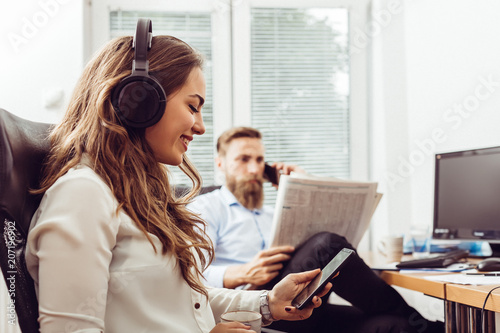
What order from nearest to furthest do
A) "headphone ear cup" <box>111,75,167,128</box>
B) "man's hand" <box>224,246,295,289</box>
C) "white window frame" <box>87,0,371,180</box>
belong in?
"headphone ear cup" <box>111,75,167,128</box> < "man's hand" <box>224,246,295,289</box> < "white window frame" <box>87,0,371,180</box>

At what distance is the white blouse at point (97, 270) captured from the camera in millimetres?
655

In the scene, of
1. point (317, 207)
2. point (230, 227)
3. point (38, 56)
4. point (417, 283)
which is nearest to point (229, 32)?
point (38, 56)

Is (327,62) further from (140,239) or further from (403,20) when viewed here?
(140,239)

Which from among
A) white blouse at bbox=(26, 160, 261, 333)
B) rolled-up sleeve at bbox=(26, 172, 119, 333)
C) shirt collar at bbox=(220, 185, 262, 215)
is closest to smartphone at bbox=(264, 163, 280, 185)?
shirt collar at bbox=(220, 185, 262, 215)

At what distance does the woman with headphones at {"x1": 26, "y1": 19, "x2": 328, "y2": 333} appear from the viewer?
662mm

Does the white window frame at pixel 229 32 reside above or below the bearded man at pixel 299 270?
above

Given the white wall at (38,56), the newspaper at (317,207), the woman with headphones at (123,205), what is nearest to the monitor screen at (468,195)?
the newspaper at (317,207)

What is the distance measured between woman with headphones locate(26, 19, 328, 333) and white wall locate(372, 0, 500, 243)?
4.71 feet

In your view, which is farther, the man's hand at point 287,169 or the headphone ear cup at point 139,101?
the man's hand at point 287,169

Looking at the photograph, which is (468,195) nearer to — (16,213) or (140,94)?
(140,94)

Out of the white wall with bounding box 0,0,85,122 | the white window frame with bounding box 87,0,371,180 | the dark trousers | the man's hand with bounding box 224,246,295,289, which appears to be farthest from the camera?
the white window frame with bounding box 87,0,371,180

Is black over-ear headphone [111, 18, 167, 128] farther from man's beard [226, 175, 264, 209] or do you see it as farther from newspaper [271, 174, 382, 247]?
man's beard [226, 175, 264, 209]

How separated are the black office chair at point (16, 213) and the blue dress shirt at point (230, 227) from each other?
3.65ft

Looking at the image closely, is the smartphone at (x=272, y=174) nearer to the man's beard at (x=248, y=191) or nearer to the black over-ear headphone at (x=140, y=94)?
the man's beard at (x=248, y=191)
